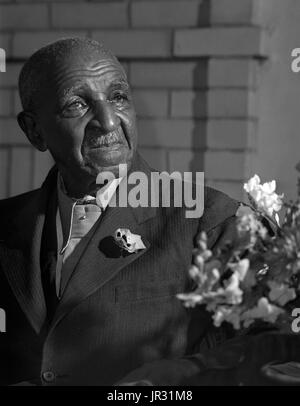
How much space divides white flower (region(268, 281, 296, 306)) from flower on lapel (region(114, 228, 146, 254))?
0.65 m

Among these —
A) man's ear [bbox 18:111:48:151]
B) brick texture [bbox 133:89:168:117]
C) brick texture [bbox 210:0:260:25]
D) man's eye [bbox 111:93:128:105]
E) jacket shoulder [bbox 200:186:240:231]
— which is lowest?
jacket shoulder [bbox 200:186:240:231]

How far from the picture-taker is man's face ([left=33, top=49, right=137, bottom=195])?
2.38 m

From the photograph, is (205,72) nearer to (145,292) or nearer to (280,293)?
(145,292)

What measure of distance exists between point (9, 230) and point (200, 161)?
248cm

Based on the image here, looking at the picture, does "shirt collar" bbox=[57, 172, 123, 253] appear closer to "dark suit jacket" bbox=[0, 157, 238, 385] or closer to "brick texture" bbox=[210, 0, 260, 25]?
"dark suit jacket" bbox=[0, 157, 238, 385]

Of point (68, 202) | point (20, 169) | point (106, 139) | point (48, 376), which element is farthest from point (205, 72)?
point (48, 376)

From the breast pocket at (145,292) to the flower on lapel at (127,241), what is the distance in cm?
9

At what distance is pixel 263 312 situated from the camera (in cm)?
169

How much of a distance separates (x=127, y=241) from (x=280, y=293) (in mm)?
663

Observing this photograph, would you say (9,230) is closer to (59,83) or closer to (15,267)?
(15,267)

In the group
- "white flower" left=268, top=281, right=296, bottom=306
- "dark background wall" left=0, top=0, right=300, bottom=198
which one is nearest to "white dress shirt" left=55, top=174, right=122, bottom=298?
"white flower" left=268, top=281, right=296, bottom=306
